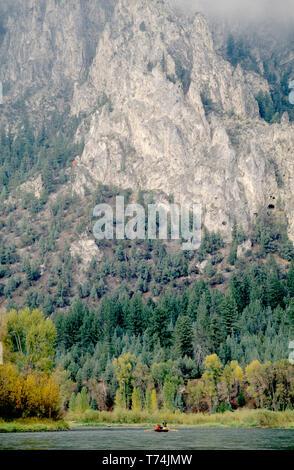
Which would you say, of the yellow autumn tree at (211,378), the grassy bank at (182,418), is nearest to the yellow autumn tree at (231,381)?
the yellow autumn tree at (211,378)

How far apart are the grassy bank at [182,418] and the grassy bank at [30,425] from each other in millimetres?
19838

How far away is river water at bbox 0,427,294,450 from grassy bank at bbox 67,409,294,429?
14129 mm

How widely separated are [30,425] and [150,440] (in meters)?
18.9

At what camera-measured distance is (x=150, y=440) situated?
83250mm

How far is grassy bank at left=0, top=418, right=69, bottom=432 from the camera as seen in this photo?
9162 centimetres

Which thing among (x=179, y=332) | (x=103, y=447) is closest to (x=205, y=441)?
(x=103, y=447)

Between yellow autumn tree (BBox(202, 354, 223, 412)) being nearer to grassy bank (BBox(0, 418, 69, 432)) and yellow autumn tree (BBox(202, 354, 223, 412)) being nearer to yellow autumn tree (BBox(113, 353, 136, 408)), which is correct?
yellow autumn tree (BBox(113, 353, 136, 408))

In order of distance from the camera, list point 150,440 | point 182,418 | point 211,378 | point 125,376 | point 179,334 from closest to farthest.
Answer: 1. point 150,440
2. point 182,418
3. point 211,378
4. point 125,376
5. point 179,334

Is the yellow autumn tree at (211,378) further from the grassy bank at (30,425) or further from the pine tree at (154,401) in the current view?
the grassy bank at (30,425)

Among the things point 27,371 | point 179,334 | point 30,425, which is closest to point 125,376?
point 179,334

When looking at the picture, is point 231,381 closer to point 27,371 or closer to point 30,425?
point 27,371

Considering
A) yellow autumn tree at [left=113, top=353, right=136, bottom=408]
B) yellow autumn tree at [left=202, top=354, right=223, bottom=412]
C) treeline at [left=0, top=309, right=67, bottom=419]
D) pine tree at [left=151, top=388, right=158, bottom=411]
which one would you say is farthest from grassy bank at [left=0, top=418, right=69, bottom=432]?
yellow autumn tree at [left=202, top=354, right=223, bottom=412]

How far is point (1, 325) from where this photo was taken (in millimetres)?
108562

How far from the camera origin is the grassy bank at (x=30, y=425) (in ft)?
301
